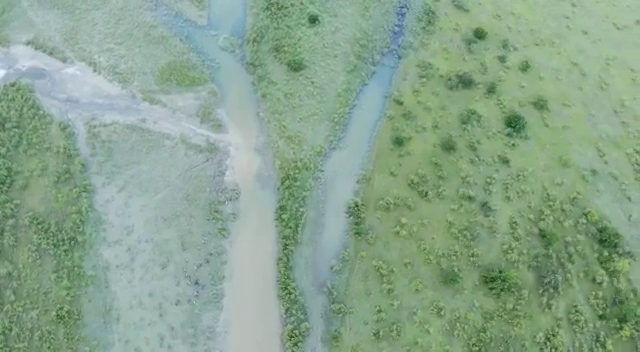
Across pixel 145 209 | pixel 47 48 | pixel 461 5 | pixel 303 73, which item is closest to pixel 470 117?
pixel 461 5

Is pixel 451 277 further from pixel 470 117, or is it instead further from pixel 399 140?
pixel 470 117

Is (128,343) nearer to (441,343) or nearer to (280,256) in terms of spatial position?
(280,256)

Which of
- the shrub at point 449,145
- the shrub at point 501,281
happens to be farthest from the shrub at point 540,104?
the shrub at point 501,281

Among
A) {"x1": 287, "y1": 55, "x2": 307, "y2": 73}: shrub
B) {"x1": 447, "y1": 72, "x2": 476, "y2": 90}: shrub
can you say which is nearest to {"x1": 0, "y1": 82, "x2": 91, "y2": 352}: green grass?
{"x1": 287, "y1": 55, "x2": 307, "y2": 73}: shrub

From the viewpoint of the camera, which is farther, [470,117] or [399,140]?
[470,117]

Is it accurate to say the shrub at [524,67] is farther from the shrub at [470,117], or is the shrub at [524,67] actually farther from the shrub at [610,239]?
the shrub at [610,239]

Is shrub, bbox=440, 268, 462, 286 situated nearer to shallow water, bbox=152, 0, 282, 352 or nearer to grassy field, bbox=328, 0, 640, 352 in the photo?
grassy field, bbox=328, 0, 640, 352
